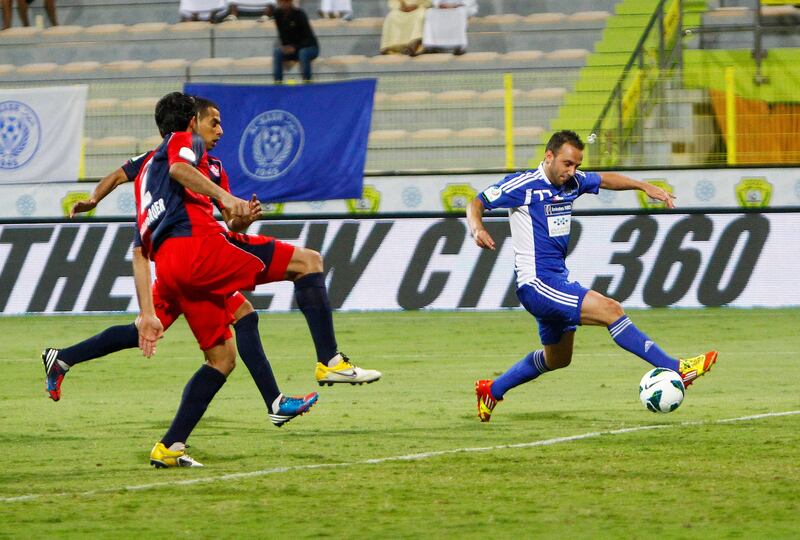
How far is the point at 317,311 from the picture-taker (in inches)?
340

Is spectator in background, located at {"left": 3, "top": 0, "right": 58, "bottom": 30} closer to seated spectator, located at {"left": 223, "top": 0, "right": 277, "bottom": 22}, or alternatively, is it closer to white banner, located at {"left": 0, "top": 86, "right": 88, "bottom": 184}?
seated spectator, located at {"left": 223, "top": 0, "right": 277, "bottom": 22}

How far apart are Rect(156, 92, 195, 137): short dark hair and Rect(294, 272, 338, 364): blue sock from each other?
153cm

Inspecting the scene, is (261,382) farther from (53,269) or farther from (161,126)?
(53,269)

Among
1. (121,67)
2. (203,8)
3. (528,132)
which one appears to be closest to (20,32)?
(121,67)

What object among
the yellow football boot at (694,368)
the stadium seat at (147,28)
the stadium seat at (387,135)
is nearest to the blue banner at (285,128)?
the stadium seat at (387,135)

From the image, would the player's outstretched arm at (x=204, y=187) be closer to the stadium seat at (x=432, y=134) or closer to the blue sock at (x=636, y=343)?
the blue sock at (x=636, y=343)

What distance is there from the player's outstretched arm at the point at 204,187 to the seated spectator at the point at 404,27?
15.2m

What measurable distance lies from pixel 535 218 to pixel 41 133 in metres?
10.9

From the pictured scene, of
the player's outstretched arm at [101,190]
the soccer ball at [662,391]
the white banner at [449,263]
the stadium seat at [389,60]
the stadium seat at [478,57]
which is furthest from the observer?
the stadium seat at [389,60]

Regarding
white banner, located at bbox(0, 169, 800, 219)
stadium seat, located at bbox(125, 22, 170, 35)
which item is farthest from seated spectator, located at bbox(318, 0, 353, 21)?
white banner, located at bbox(0, 169, 800, 219)

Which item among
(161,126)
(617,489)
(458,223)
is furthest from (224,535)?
(458,223)

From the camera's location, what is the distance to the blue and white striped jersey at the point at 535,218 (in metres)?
8.83

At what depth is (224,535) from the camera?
5.70 meters

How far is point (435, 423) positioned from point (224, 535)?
11.1ft
